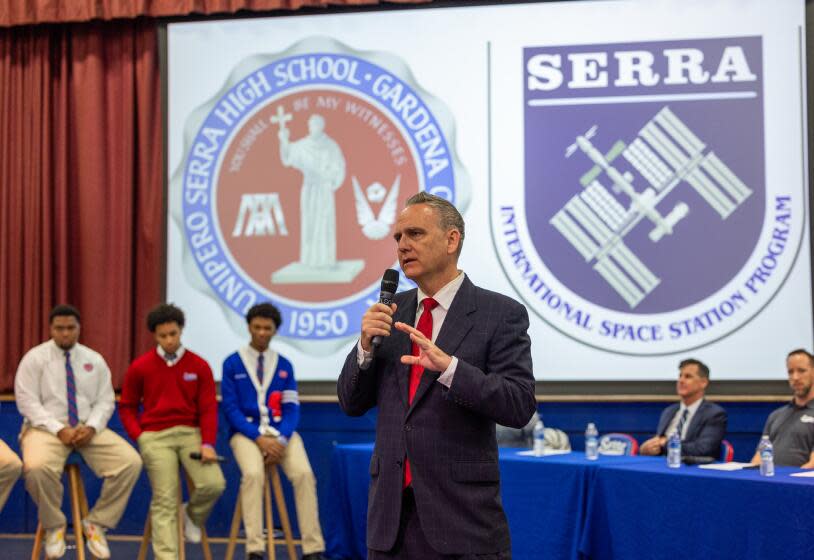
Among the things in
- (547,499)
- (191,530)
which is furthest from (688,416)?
(191,530)

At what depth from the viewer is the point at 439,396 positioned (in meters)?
2.27

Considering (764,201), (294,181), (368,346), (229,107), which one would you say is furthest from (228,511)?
(368,346)

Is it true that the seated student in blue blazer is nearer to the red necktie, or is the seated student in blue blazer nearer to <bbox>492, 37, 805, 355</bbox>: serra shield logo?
<bbox>492, 37, 805, 355</bbox>: serra shield logo

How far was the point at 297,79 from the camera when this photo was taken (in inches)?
272

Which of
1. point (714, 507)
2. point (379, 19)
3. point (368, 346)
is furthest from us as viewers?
point (379, 19)

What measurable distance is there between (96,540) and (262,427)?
1038 millimetres

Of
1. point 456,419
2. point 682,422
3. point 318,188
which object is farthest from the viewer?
point 318,188

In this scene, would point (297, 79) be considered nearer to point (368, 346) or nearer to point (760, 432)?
point (760, 432)

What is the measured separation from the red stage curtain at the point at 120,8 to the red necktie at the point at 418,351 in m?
4.69

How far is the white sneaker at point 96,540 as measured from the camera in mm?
5242

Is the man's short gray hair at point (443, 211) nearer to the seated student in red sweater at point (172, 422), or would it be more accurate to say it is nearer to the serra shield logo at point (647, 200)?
the seated student in red sweater at point (172, 422)

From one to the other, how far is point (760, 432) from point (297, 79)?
12.4ft

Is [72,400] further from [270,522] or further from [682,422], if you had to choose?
[682,422]

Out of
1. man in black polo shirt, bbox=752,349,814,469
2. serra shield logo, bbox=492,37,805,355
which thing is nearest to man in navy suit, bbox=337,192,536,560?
man in black polo shirt, bbox=752,349,814,469
